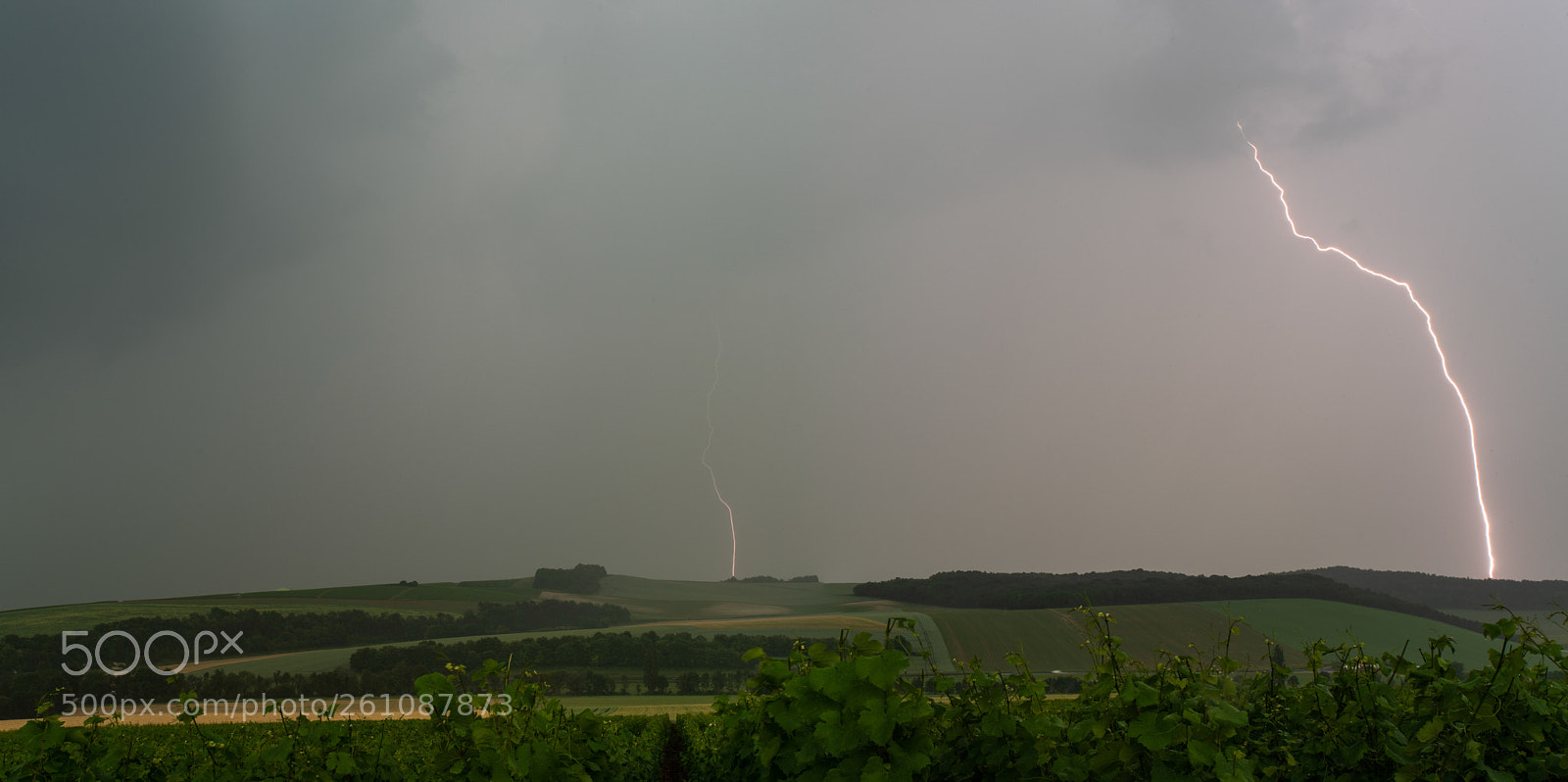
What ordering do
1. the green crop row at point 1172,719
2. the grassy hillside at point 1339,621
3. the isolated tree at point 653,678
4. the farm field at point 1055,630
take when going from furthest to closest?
the grassy hillside at point 1339,621 < the isolated tree at point 653,678 < the farm field at point 1055,630 < the green crop row at point 1172,719

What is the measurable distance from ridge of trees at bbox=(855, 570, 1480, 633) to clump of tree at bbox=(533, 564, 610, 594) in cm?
3789

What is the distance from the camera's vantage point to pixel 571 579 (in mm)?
91688

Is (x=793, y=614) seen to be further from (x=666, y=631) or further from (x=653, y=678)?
(x=653, y=678)

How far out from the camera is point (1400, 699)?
3.34m

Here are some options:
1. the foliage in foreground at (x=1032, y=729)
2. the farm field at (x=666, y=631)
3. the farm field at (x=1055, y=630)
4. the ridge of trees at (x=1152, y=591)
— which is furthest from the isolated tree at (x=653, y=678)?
the foliage in foreground at (x=1032, y=729)

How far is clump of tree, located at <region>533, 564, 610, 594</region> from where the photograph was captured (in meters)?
89.8

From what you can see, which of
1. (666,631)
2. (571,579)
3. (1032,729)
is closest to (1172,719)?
(1032,729)

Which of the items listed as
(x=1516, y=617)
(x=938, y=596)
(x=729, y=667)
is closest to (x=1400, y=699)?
(x=1516, y=617)

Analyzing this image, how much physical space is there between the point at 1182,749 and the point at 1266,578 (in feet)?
307

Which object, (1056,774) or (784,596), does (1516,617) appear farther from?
(784,596)

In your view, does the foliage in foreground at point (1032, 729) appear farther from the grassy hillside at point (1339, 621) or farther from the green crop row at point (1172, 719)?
the grassy hillside at point (1339, 621)

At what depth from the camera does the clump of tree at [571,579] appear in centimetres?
8981

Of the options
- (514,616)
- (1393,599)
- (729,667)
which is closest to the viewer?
(729,667)

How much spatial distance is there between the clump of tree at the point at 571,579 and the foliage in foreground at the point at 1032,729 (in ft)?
298
